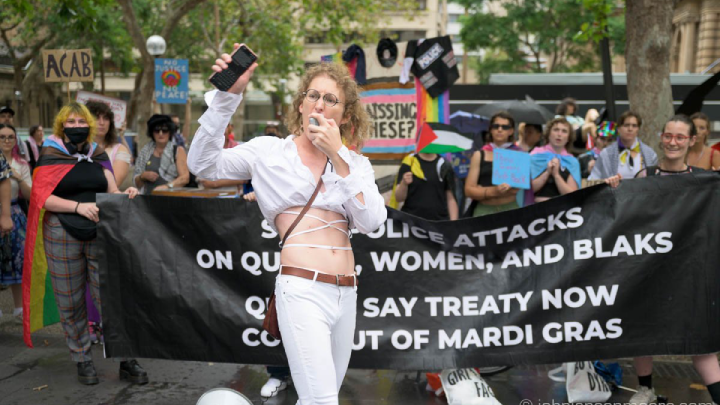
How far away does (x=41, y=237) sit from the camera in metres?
5.43

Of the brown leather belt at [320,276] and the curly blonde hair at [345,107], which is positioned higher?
the curly blonde hair at [345,107]

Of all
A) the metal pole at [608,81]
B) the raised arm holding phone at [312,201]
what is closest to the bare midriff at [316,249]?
the raised arm holding phone at [312,201]

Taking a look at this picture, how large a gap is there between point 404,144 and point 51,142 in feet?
12.4

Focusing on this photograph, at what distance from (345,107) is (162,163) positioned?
4.46 meters

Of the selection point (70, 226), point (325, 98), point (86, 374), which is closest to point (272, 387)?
point (86, 374)

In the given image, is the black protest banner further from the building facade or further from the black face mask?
the building facade

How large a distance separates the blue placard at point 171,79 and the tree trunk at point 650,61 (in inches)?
371

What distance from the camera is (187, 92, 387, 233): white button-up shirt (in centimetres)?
315

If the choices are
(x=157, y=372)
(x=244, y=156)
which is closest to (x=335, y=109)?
(x=244, y=156)

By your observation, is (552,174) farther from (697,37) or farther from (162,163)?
(697,37)

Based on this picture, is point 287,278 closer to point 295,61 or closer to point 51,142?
point 51,142

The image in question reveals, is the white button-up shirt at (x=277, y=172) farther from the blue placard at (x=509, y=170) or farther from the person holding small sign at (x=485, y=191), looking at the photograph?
the person holding small sign at (x=485, y=191)

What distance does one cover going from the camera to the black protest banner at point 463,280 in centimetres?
496

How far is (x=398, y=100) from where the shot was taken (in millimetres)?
8062
